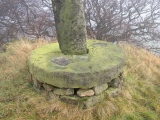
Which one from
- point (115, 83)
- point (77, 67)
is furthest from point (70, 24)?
point (115, 83)

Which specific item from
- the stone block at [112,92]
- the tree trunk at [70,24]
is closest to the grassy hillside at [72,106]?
the stone block at [112,92]

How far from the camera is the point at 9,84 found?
3551 millimetres

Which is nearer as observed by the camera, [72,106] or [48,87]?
[72,106]

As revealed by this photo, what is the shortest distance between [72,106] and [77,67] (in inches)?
23.4

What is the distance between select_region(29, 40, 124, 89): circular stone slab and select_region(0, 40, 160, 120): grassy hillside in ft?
1.14

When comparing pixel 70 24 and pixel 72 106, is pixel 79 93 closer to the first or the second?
pixel 72 106

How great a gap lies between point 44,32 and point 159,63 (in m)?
6.37

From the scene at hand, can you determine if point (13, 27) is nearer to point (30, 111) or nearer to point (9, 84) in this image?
point (9, 84)

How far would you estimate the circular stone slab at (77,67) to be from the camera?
2873mm

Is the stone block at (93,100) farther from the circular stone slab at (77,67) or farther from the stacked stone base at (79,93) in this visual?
the circular stone slab at (77,67)

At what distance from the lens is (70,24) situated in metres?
3.20

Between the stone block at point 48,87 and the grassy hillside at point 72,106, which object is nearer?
the grassy hillside at point 72,106

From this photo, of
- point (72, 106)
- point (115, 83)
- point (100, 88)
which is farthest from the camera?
point (115, 83)

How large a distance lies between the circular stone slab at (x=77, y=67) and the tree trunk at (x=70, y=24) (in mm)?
179
